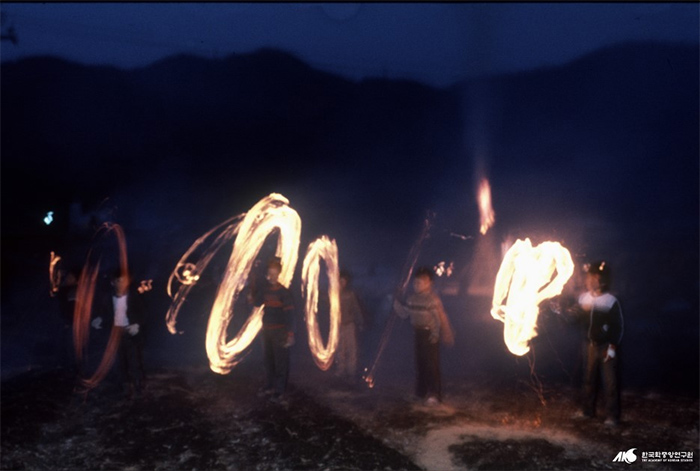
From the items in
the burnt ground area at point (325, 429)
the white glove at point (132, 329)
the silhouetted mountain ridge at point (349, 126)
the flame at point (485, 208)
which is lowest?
the burnt ground area at point (325, 429)

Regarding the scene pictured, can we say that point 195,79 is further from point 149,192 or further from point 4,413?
point 4,413

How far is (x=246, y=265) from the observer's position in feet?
32.4

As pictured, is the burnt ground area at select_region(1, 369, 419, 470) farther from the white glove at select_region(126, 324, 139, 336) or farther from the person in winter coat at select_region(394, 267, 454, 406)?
the person in winter coat at select_region(394, 267, 454, 406)

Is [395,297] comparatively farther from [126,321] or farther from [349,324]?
[126,321]

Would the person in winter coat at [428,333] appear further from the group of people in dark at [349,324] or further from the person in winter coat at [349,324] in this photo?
the person in winter coat at [349,324]

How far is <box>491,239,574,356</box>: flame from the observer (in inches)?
323

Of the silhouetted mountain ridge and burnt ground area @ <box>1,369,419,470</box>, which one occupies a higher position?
the silhouetted mountain ridge

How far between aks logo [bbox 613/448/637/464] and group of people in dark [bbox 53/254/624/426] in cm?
124

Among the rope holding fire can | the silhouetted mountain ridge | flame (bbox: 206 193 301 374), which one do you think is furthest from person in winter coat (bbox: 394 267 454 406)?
the silhouetted mountain ridge

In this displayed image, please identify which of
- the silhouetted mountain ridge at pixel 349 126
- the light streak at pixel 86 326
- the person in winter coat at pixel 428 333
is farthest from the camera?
the silhouetted mountain ridge at pixel 349 126

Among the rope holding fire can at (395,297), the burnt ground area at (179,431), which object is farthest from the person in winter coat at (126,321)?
the rope holding fire can at (395,297)

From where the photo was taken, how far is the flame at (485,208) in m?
29.8

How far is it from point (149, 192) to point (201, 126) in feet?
34.2

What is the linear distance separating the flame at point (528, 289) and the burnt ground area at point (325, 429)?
3.91 ft
